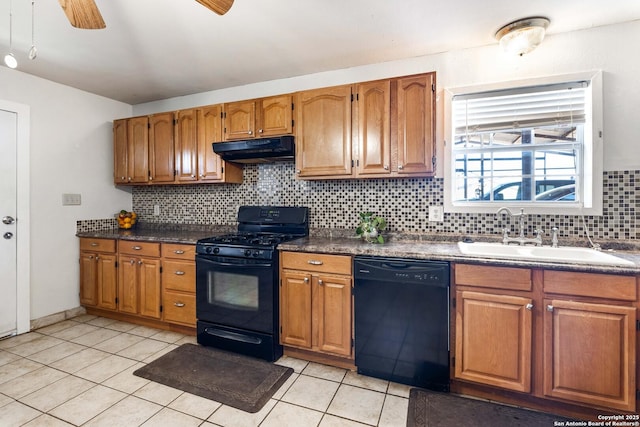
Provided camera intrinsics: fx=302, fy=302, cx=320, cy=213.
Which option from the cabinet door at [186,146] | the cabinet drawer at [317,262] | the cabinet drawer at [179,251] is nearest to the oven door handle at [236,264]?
the cabinet drawer at [317,262]

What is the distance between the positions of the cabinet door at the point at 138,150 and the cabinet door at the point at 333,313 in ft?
8.25

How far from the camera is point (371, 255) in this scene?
2.10m

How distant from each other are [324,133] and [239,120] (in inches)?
35.9

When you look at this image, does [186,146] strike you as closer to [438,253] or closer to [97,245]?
[97,245]

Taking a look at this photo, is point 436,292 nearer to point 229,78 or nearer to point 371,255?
point 371,255

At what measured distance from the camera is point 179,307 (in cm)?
280

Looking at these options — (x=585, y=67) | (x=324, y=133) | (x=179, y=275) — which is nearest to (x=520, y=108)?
(x=585, y=67)

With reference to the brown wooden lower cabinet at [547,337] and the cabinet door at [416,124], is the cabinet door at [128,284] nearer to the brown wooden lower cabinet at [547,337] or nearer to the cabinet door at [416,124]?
the cabinet door at [416,124]

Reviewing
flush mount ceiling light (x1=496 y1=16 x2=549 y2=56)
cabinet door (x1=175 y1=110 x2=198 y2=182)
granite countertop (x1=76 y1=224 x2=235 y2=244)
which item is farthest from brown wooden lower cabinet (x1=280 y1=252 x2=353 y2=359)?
flush mount ceiling light (x1=496 y1=16 x2=549 y2=56)

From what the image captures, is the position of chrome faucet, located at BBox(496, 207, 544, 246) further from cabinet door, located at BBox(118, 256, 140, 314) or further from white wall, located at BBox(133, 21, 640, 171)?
cabinet door, located at BBox(118, 256, 140, 314)

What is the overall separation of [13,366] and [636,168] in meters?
4.77

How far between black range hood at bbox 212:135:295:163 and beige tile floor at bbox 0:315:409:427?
1747 millimetres

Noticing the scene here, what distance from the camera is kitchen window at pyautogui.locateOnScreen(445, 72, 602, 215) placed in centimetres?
221

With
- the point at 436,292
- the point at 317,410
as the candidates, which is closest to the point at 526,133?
the point at 436,292
